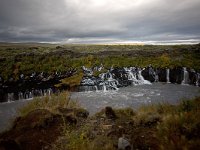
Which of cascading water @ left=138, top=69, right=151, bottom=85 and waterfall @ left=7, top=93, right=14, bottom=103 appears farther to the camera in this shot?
cascading water @ left=138, top=69, right=151, bottom=85

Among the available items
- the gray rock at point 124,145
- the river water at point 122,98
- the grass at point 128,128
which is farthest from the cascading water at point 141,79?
the gray rock at point 124,145

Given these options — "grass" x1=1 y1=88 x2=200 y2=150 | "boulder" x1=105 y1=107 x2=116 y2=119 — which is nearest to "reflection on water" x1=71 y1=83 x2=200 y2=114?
"boulder" x1=105 y1=107 x2=116 y2=119

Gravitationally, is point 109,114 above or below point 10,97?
above

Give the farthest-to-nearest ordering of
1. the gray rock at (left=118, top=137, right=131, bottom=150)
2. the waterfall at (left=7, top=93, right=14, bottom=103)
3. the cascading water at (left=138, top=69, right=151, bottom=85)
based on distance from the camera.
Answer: the cascading water at (left=138, top=69, right=151, bottom=85), the waterfall at (left=7, top=93, right=14, bottom=103), the gray rock at (left=118, top=137, right=131, bottom=150)

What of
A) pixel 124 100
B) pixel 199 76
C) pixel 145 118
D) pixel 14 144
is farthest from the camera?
pixel 199 76

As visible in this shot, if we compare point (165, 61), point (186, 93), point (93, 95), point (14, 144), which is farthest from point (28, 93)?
point (165, 61)

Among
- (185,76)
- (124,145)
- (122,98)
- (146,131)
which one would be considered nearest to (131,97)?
(122,98)

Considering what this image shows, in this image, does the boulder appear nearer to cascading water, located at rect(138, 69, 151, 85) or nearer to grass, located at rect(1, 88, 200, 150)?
grass, located at rect(1, 88, 200, 150)

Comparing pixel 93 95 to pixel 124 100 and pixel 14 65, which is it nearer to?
pixel 124 100

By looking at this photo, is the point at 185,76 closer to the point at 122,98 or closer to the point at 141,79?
the point at 141,79

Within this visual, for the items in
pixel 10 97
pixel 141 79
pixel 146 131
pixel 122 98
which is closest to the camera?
pixel 146 131

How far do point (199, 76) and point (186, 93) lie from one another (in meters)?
6.61

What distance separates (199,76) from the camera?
2402 cm

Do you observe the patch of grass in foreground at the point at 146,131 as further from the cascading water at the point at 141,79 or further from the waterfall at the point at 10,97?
the cascading water at the point at 141,79
